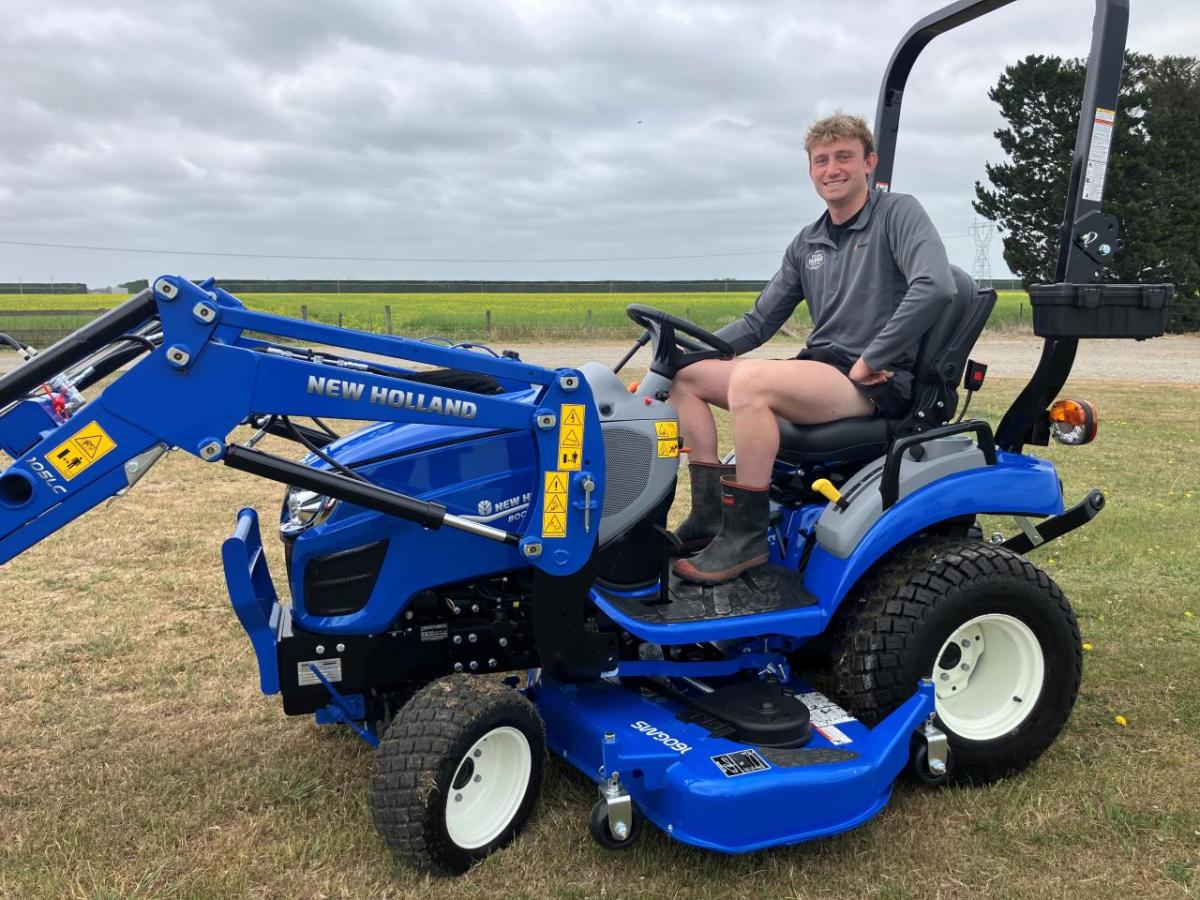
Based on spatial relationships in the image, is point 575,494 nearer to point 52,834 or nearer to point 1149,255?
point 52,834

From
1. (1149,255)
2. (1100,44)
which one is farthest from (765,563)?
(1149,255)

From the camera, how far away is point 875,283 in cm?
360

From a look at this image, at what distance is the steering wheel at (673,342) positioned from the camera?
135 inches

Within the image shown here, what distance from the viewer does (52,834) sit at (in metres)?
3.03

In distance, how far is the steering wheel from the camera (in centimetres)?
343

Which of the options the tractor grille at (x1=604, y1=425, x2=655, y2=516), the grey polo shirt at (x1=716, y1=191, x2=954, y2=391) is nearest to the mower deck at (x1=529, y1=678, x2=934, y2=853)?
the tractor grille at (x1=604, y1=425, x2=655, y2=516)

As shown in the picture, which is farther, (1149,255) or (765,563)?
(1149,255)

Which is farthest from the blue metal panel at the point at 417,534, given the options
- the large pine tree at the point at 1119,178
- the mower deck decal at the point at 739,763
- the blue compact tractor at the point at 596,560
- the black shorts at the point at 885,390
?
the large pine tree at the point at 1119,178

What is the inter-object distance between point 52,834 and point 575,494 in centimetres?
190

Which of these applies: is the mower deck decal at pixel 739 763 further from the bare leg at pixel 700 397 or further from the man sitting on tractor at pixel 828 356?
the bare leg at pixel 700 397

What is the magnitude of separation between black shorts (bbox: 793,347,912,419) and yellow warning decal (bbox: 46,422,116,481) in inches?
91.5

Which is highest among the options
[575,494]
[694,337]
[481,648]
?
[694,337]

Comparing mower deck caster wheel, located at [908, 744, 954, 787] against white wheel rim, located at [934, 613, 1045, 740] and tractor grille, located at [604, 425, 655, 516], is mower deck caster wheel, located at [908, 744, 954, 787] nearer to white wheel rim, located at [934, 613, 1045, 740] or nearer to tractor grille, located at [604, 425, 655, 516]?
white wheel rim, located at [934, 613, 1045, 740]

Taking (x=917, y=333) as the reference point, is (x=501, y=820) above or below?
below
